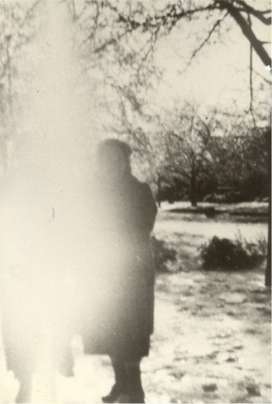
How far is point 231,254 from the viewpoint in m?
3.05

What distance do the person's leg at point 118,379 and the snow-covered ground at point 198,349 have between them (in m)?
0.03

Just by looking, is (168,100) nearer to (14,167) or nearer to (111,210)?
(111,210)

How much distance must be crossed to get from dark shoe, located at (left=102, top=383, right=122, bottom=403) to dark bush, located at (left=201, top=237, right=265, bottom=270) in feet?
2.80

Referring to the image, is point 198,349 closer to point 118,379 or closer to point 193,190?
point 118,379

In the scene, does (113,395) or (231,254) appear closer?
(113,395)

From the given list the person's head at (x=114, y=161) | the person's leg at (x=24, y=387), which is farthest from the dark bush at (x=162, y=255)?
the person's leg at (x=24, y=387)

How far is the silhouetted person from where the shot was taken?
2463 millimetres

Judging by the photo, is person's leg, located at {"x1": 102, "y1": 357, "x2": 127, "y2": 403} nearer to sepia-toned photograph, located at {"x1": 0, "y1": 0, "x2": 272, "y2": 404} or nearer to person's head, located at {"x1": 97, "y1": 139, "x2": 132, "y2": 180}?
sepia-toned photograph, located at {"x1": 0, "y1": 0, "x2": 272, "y2": 404}

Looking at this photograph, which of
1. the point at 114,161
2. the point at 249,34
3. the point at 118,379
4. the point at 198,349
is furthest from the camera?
the point at 249,34

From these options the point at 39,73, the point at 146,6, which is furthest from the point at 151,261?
the point at 146,6

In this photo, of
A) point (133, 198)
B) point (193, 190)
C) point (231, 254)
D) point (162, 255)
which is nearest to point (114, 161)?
point (133, 198)

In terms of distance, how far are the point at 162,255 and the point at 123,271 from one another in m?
0.32

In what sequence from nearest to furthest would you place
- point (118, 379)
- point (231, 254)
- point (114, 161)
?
point (114, 161) → point (118, 379) → point (231, 254)

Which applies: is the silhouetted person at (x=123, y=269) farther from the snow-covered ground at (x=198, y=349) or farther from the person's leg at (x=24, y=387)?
the person's leg at (x=24, y=387)
